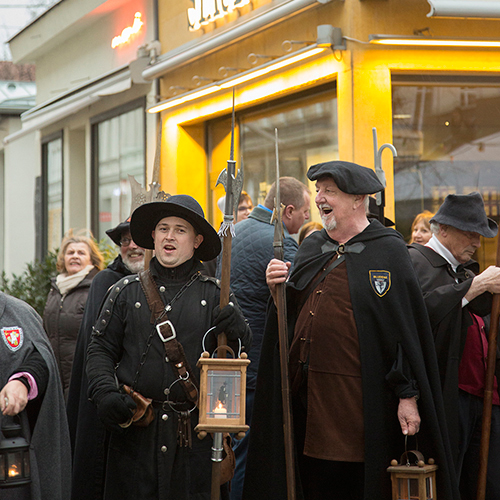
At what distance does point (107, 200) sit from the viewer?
1454 cm

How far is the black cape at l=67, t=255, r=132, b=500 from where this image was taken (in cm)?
468

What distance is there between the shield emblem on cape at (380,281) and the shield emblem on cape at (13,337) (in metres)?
1.78

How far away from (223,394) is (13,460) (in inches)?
38.5

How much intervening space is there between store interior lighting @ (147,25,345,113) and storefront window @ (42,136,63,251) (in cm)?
535

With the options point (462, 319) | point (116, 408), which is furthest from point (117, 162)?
point (116, 408)

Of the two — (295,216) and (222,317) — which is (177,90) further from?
(222,317)

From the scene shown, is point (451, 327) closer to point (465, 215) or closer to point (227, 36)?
point (465, 215)

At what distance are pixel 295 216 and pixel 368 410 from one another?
2.11 m

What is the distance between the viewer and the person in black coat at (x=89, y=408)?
15.4ft


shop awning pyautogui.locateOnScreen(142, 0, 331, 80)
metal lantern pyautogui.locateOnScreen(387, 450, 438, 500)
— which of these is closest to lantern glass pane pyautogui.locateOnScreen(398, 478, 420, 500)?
metal lantern pyautogui.locateOnScreen(387, 450, 438, 500)

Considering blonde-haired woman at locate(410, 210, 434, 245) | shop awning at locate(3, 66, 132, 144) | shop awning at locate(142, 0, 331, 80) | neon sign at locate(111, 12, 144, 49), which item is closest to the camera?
blonde-haired woman at locate(410, 210, 434, 245)

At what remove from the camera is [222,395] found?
151 inches

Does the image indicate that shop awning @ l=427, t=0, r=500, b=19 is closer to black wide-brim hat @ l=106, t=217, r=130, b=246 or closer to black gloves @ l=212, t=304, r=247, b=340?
black wide-brim hat @ l=106, t=217, r=130, b=246

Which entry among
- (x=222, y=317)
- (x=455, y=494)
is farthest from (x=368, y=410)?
(x=222, y=317)
